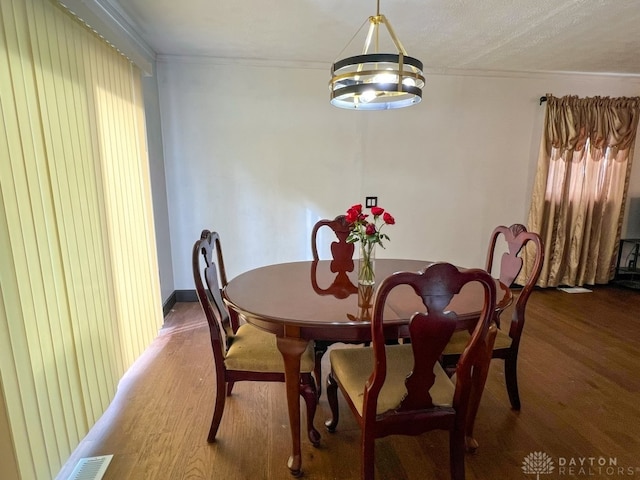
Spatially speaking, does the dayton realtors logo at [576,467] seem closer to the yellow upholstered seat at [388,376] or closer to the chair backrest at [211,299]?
the yellow upholstered seat at [388,376]

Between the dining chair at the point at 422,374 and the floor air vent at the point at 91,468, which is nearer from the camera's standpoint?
the dining chair at the point at 422,374

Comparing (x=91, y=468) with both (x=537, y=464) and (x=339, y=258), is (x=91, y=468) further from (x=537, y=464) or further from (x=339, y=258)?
(x=537, y=464)

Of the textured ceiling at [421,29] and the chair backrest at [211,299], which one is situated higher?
the textured ceiling at [421,29]

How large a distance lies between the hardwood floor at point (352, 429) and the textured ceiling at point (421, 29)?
231 centimetres

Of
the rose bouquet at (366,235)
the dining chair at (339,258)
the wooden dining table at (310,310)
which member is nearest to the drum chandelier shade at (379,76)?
the rose bouquet at (366,235)

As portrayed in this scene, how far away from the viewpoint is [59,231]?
5.02ft

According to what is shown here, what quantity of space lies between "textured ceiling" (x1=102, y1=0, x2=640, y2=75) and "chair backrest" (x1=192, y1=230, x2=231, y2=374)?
1.54 m

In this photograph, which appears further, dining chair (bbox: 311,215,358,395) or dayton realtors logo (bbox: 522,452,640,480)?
dining chair (bbox: 311,215,358,395)

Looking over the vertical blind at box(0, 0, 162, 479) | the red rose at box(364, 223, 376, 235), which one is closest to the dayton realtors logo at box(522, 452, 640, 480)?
the red rose at box(364, 223, 376, 235)

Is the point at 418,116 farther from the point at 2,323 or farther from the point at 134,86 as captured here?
the point at 2,323

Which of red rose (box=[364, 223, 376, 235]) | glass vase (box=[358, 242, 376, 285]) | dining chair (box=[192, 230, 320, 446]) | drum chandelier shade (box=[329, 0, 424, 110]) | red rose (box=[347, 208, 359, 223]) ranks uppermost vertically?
drum chandelier shade (box=[329, 0, 424, 110])

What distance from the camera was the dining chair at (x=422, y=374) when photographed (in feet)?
3.69

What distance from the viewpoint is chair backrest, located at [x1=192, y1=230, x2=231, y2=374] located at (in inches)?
61.2

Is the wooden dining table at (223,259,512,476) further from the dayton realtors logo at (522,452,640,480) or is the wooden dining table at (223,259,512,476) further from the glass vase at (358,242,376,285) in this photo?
the dayton realtors logo at (522,452,640,480)
